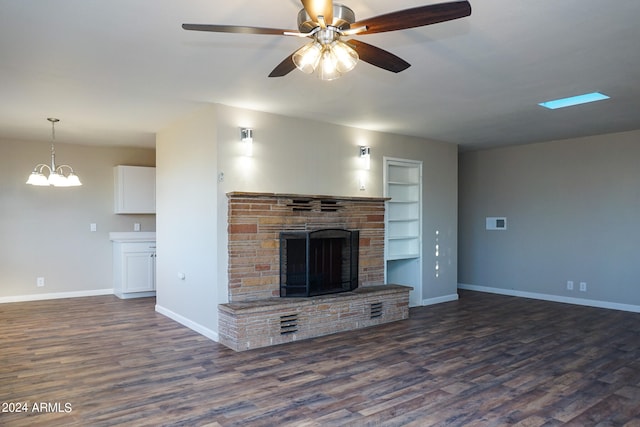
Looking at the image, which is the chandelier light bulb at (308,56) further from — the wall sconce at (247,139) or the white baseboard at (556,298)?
the white baseboard at (556,298)

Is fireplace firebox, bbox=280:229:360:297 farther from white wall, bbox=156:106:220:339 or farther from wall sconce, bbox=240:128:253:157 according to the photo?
wall sconce, bbox=240:128:253:157

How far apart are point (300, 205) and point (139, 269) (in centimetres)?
339

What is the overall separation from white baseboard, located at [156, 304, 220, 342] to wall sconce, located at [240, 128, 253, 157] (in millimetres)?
1932

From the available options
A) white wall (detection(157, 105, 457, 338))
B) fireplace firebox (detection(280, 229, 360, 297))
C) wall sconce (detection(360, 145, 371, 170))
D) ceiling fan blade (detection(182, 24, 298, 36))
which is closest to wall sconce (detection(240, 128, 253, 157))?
white wall (detection(157, 105, 457, 338))

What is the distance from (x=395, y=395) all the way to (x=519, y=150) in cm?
545

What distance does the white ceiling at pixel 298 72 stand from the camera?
2566mm

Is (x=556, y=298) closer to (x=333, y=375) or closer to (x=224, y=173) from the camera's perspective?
(x=333, y=375)

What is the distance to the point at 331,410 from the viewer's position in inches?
114

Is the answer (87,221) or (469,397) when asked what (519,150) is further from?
(87,221)

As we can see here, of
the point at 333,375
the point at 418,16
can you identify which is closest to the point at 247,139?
the point at 333,375

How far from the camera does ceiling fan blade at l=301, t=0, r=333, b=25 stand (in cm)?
197

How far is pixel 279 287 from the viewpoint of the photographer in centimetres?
479

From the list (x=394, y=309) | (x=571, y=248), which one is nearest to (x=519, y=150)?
(x=571, y=248)

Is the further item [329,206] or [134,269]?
[134,269]
